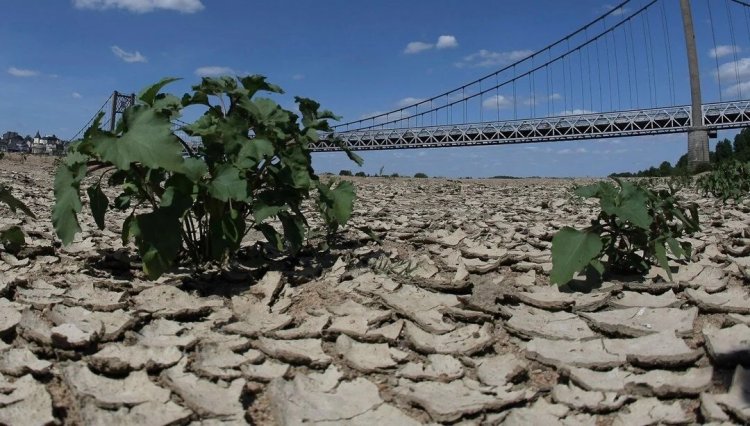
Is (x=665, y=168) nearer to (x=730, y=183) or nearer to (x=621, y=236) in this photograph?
(x=730, y=183)

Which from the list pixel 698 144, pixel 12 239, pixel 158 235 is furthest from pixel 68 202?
pixel 698 144

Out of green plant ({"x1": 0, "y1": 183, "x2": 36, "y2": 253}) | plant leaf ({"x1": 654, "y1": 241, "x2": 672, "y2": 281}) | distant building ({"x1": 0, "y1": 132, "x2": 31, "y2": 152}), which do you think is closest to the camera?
plant leaf ({"x1": 654, "y1": 241, "x2": 672, "y2": 281})

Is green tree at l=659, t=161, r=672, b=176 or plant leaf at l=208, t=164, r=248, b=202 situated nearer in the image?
plant leaf at l=208, t=164, r=248, b=202

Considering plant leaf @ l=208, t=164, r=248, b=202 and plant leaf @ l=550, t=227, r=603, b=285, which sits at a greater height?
plant leaf @ l=208, t=164, r=248, b=202

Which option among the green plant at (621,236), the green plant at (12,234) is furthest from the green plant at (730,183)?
the green plant at (12,234)

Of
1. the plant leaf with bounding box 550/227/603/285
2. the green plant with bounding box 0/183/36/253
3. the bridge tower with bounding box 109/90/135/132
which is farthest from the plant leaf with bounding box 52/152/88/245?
the bridge tower with bounding box 109/90/135/132

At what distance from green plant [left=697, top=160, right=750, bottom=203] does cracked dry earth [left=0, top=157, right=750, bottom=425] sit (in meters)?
2.19

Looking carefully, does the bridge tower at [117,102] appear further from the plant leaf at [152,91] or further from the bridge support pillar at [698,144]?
the bridge support pillar at [698,144]

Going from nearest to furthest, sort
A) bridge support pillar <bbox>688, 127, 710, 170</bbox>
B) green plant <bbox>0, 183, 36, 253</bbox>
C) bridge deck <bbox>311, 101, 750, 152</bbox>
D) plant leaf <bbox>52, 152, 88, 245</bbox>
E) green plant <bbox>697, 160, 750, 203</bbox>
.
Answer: plant leaf <bbox>52, 152, 88, 245</bbox>
green plant <bbox>0, 183, 36, 253</bbox>
green plant <bbox>697, 160, 750, 203</bbox>
bridge support pillar <bbox>688, 127, 710, 170</bbox>
bridge deck <bbox>311, 101, 750, 152</bbox>

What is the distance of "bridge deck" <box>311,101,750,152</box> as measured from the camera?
27.8 metres

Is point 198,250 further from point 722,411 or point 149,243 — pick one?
point 722,411

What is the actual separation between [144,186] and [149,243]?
24cm

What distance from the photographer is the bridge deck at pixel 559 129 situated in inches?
1094

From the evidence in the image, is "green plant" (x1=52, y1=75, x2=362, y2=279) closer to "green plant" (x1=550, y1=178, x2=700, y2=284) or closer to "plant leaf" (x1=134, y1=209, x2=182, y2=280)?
"plant leaf" (x1=134, y1=209, x2=182, y2=280)
